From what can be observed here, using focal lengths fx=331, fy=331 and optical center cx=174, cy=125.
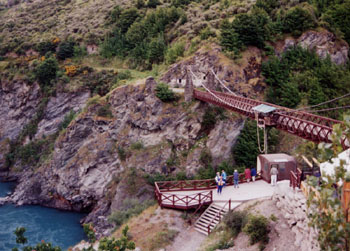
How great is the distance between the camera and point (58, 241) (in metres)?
24.5

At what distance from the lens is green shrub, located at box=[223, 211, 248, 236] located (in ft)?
48.3

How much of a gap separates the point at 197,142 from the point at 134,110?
6.73 meters

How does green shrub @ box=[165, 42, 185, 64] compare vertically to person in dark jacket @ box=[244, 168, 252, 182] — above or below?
above

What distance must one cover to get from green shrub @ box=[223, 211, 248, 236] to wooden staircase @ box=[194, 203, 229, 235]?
3.43 ft

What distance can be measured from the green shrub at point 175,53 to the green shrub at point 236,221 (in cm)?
2050

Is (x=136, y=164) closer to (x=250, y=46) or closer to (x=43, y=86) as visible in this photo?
(x=250, y=46)

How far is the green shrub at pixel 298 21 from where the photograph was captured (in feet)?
105

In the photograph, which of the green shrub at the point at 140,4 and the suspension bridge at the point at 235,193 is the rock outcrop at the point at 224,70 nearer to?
the suspension bridge at the point at 235,193

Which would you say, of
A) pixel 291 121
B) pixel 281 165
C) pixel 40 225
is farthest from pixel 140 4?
pixel 291 121

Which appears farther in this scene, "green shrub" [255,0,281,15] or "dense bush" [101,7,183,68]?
"dense bush" [101,7,183,68]

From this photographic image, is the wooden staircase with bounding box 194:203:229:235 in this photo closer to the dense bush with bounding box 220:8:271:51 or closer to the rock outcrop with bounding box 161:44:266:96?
the rock outcrop with bounding box 161:44:266:96

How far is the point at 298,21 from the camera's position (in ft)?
105

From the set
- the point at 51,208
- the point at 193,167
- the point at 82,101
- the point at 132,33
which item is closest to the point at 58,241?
the point at 51,208

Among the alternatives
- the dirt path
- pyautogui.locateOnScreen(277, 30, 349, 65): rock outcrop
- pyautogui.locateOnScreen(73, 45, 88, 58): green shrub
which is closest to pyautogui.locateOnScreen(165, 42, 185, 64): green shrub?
pyautogui.locateOnScreen(277, 30, 349, 65): rock outcrop
